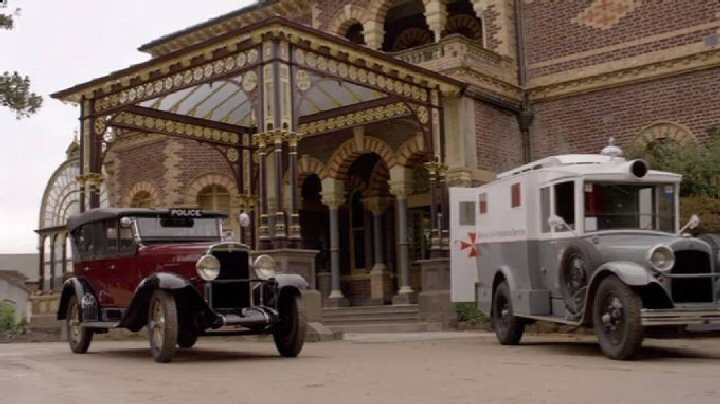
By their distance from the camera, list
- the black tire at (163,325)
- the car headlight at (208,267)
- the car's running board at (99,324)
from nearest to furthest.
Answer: the black tire at (163,325) < the car headlight at (208,267) < the car's running board at (99,324)

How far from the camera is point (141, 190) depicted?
25000mm

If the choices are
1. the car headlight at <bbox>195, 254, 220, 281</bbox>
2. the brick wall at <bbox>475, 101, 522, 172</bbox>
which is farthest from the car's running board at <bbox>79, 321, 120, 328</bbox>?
the brick wall at <bbox>475, 101, 522, 172</bbox>

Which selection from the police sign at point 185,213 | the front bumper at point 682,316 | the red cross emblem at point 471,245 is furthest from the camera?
the red cross emblem at point 471,245

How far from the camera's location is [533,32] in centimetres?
1980

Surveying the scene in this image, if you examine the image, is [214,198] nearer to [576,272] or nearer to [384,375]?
[576,272]

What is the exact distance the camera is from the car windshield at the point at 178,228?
11.0 metres

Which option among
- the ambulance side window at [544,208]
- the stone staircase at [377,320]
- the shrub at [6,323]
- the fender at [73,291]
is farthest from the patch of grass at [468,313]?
the shrub at [6,323]

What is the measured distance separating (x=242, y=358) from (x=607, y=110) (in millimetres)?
11277

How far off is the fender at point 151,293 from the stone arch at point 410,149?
954cm

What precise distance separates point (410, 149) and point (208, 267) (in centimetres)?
997

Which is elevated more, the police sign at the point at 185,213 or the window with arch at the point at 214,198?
the window with arch at the point at 214,198

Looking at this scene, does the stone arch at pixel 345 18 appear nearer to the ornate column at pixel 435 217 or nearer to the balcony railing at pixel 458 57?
the balcony railing at pixel 458 57

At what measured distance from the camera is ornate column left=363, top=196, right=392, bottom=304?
820 inches

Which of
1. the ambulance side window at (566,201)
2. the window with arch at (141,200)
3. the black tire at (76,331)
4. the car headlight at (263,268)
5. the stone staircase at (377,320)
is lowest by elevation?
the stone staircase at (377,320)
